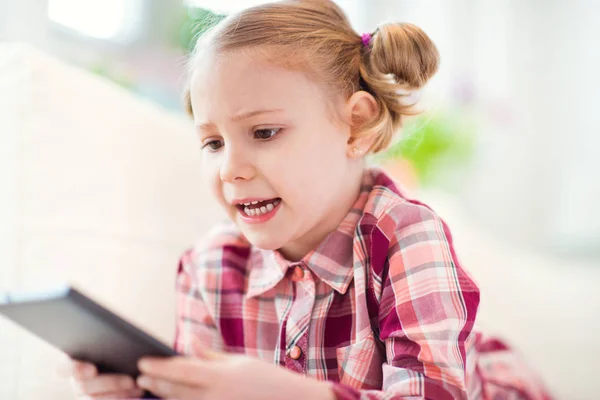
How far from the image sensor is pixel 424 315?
701mm

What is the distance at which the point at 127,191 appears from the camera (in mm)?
1028

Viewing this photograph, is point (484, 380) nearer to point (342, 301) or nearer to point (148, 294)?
point (342, 301)

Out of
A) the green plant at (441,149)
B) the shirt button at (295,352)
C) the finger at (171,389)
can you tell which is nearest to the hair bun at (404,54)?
the shirt button at (295,352)

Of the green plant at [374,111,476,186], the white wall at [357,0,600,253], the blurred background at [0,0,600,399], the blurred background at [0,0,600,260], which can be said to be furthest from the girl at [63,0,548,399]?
the white wall at [357,0,600,253]

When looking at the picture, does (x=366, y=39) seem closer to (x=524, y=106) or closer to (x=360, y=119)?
(x=360, y=119)

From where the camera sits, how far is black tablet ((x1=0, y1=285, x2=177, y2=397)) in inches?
20.5

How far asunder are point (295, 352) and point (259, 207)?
191mm

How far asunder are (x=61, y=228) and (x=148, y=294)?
0.57ft

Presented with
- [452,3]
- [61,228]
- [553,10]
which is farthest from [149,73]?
[553,10]

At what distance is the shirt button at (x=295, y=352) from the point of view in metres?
0.80

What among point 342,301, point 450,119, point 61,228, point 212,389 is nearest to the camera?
point 212,389

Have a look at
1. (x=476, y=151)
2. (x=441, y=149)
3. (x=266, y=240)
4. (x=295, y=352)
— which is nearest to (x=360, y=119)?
(x=266, y=240)

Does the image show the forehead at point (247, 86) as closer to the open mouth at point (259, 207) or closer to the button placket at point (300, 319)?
the open mouth at point (259, 207)

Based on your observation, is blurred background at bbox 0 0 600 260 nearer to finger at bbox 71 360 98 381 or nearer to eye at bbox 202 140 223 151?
eye at bbox 202 140 223 151
